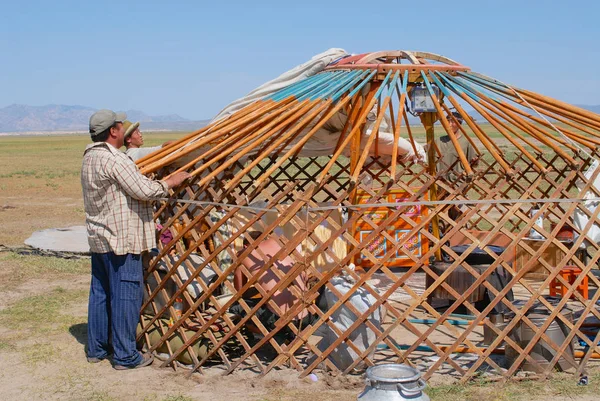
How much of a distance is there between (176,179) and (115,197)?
1.00 feet

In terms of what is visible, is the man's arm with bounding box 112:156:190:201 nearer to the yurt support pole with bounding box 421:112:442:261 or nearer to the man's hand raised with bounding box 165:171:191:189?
the man's hand raised with bounding box 165:171:191:189

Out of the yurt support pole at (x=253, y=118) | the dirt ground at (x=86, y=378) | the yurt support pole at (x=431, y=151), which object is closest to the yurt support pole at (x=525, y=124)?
the yurt support pole at (x=431, y=151)

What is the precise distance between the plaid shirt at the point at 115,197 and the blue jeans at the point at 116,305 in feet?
0.27

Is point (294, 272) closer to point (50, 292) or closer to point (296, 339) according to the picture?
point (296, 339)

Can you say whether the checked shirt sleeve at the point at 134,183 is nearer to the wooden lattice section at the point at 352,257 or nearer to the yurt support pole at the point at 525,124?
the wooden lattice section at the point at 352,257

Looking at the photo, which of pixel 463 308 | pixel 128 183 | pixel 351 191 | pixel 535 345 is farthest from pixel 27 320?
pixel 535 345

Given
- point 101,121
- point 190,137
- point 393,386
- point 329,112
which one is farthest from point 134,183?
point 393,386

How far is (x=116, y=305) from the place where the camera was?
12.5 ft

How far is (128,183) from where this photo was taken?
11.9 ft

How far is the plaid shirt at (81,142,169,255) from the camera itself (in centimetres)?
365

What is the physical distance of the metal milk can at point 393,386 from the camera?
2.72 metres

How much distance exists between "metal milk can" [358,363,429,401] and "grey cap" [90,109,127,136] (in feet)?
5.88

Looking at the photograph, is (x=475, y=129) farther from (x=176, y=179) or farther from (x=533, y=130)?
(x=176, y=179)

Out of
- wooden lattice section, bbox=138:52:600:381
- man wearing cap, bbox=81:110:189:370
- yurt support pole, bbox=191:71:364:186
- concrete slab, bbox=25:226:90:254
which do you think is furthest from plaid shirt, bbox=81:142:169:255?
concrete slab, bbox=25:226:90:254
